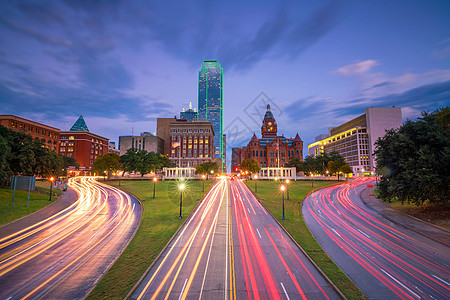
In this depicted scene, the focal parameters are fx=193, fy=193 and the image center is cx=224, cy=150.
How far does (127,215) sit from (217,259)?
18.7m

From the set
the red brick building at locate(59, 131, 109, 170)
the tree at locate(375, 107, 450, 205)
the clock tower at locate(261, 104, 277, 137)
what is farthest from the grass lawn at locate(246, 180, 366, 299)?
the red brick building at locate(59, 131, 109, 170)

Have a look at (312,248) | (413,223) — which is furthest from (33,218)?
(413,223)

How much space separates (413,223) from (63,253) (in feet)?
129

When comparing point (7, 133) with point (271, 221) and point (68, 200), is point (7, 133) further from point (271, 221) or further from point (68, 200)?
point (271, 221)

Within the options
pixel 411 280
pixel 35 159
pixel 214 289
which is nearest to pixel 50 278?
pixel 214 289

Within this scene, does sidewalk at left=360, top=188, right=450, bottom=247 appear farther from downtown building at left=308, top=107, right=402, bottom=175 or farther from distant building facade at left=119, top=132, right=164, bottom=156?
distant building facade at left=119, top=132, right=164, bottom=156

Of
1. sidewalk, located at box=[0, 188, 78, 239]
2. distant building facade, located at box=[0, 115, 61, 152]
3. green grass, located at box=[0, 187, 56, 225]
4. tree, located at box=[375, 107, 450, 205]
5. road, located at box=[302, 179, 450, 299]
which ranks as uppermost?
distant building facade, located at box=[0, 115, 61, 152]

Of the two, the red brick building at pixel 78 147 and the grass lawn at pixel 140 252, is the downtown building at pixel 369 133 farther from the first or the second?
the red brick building at pixel 78 147

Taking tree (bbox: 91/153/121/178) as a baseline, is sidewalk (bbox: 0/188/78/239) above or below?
below

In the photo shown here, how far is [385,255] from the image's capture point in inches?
671

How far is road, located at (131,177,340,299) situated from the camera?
11719 millimetres

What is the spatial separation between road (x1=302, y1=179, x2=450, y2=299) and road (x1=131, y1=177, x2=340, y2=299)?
3427 millimetres

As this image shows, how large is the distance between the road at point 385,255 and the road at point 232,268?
3.43 metres

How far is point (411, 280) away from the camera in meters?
13.3
